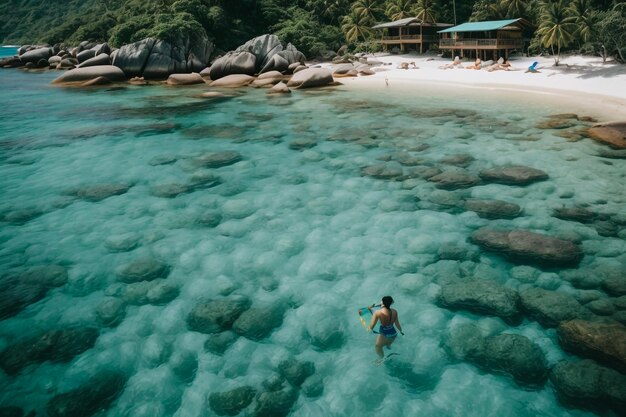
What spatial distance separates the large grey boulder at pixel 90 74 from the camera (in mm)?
35250

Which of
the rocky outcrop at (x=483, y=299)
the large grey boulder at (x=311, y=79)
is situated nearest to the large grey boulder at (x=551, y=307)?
the rocky outcrop at (x=483, y=299)

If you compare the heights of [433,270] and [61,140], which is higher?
[61,140]

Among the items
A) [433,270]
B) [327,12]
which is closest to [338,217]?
[433,270]

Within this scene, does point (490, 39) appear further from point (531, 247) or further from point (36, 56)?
point (36, 56)

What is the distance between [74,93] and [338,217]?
28.6 metres

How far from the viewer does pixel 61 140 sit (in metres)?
18.3

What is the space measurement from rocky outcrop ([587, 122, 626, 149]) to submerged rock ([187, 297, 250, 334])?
1428cm

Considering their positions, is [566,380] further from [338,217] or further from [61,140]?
[61,140]

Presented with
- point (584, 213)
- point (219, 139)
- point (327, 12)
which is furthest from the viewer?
point (327, 12)

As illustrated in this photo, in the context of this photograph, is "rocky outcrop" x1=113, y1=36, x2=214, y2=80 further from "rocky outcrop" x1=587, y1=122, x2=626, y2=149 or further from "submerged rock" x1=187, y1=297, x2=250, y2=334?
"submerged rock" x1=187, y1=297, x2=250, y2=334

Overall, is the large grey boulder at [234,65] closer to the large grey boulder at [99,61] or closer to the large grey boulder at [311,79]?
the large grey boulder at [311,79]

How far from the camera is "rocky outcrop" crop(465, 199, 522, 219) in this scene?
9949 mm

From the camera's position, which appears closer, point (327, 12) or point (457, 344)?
point (457, 344)

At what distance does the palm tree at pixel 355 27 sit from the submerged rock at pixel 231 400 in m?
46.8
